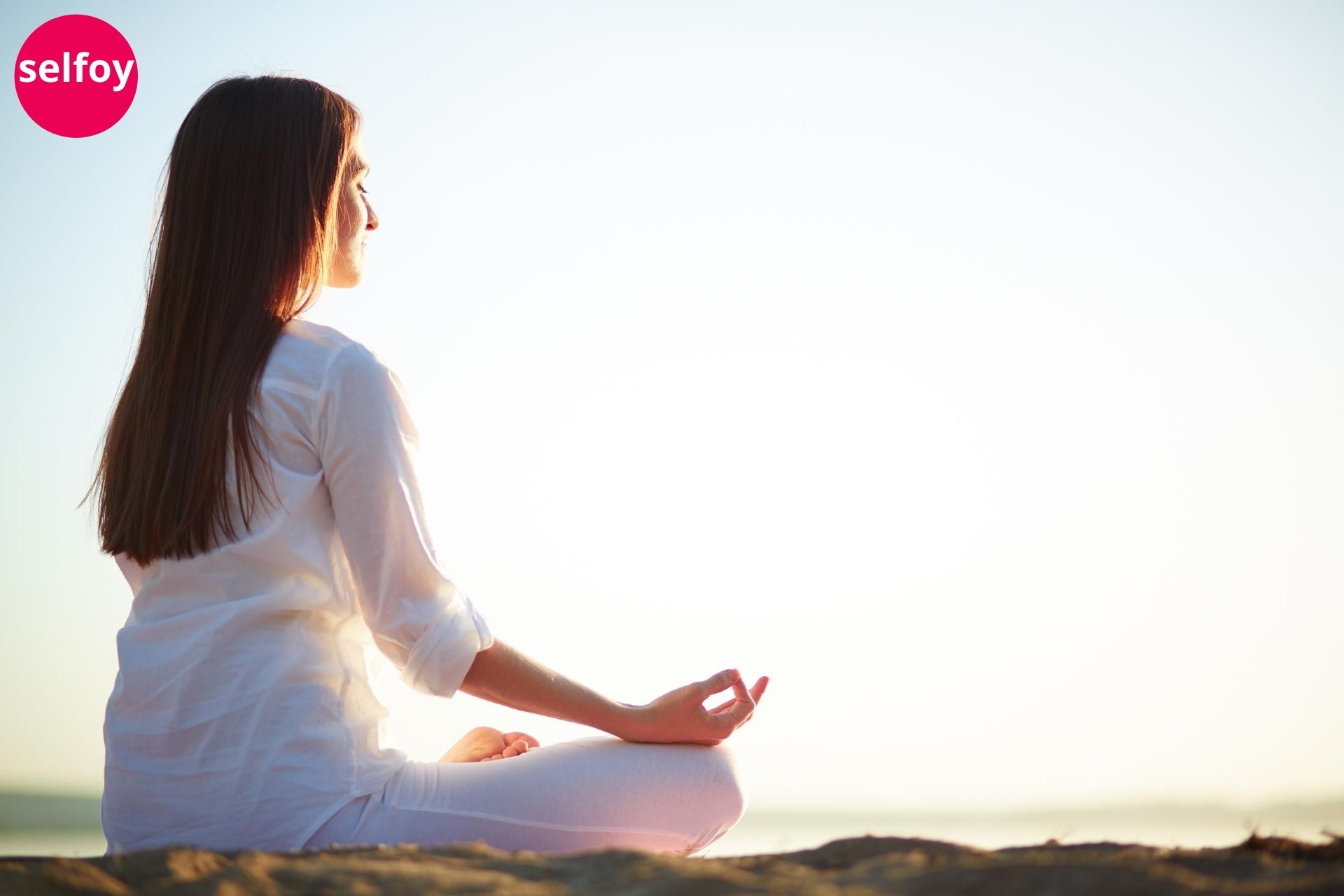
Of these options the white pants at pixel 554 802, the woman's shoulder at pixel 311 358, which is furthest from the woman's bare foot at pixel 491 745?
the woman's shoulder at pixel 311 358

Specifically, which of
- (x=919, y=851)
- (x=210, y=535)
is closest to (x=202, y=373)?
(x=210, y=535)

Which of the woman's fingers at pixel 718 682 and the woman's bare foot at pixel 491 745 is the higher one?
the woman's fingers at pixel 718 682

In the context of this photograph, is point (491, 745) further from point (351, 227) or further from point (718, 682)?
point (351, 227)

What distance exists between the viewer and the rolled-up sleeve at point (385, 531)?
1570mm

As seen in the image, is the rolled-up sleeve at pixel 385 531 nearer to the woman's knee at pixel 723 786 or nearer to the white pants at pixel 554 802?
the white pants at pixel 554 802

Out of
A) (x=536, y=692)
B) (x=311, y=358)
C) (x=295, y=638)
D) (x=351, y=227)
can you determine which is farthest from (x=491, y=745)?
(x=351, y=227)

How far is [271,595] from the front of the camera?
60.5 inches

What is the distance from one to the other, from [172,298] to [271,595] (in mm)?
487

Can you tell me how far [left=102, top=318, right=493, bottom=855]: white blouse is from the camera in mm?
1528

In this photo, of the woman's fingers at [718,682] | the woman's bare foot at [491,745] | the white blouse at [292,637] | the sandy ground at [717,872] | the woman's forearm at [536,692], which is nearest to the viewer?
the sandy ground at [717,872]

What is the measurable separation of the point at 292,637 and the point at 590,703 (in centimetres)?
41

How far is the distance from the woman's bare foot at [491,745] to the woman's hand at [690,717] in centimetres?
30

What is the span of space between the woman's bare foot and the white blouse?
1.23 feet

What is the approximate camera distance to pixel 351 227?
Result: 6.23ft
